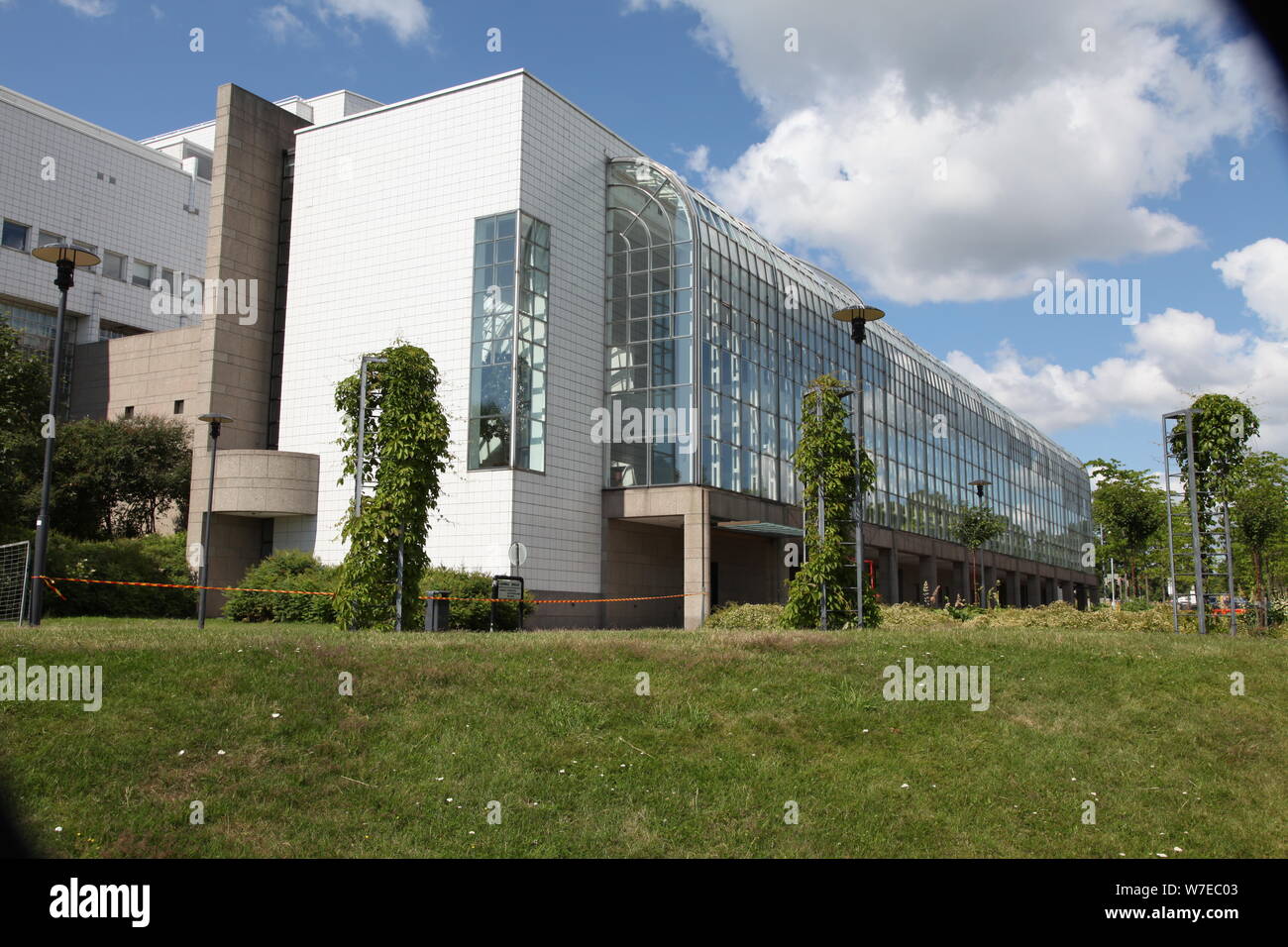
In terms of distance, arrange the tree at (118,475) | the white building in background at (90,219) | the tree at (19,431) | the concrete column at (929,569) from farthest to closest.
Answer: the white building in background at (90,219), the concrete column at (929,569), the tree at (118,475), the tree at (19,431)

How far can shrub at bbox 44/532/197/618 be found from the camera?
1131 inches

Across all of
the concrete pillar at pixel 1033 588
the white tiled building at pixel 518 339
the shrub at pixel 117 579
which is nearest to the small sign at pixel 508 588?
the white tiled building at pixel 518 339

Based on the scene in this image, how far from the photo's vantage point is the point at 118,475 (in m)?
40.5

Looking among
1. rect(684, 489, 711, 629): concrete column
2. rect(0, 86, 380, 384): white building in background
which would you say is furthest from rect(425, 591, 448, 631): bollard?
rect(0, 86, 380, 384): white building in background

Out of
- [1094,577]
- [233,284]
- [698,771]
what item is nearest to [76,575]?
[233,284]

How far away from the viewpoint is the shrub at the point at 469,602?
26.2m

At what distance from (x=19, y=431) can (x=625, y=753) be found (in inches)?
1391

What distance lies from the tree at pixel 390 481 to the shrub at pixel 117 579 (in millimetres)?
12861

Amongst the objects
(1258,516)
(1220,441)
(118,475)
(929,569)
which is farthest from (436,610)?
(929,569)

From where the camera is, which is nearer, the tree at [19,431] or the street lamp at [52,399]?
the street lamp at [52,399]

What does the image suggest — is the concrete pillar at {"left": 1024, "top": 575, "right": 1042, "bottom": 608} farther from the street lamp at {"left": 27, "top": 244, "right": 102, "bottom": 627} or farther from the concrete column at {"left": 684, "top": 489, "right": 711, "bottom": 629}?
the street lamp at {"left": 27, "top": 244, "right": 102, "bottom": 627}

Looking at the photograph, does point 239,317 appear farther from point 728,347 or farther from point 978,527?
point 978,527

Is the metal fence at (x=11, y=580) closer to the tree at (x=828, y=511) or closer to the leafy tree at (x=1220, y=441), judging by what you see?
the tree at (x=828, y=511)
